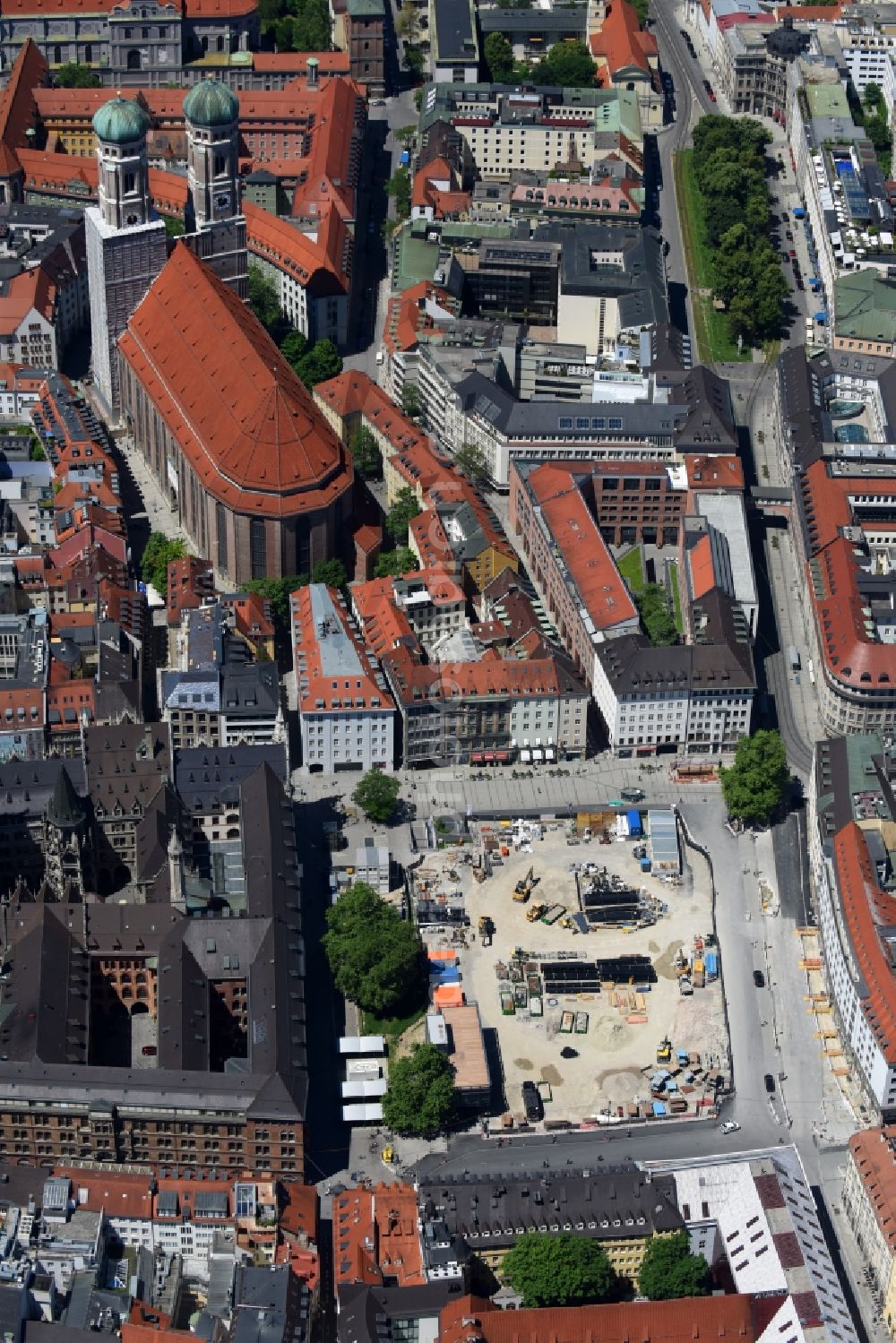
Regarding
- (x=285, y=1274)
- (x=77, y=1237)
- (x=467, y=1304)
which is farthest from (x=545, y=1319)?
(x=77, y=1237)

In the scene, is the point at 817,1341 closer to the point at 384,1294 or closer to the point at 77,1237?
the point at 384,1294

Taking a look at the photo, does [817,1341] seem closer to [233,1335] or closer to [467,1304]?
[467,1304]

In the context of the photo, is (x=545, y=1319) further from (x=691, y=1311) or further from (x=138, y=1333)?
(x=138, y=1333)

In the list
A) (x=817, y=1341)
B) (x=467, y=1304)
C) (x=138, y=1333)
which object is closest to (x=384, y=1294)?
(x=467, y=1304)

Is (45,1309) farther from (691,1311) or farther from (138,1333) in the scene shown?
(691,1311)

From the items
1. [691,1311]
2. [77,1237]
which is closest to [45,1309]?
[77,1237]
